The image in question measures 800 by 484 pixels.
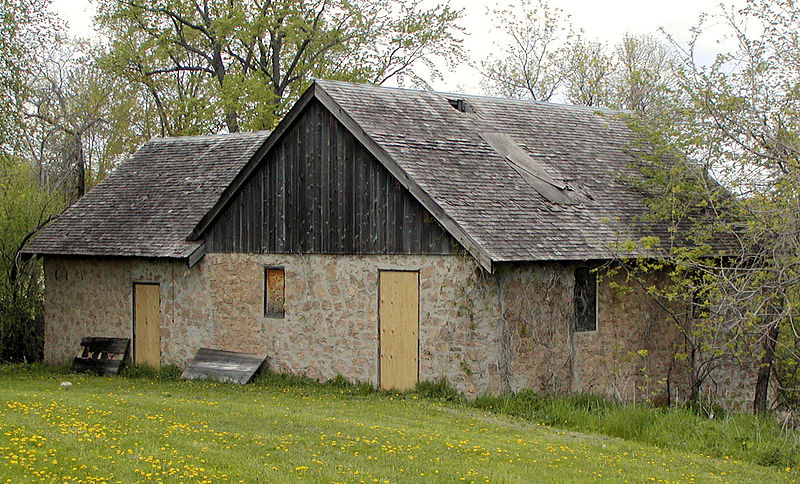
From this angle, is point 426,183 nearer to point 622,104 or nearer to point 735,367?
point 735,367

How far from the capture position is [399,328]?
715 inches

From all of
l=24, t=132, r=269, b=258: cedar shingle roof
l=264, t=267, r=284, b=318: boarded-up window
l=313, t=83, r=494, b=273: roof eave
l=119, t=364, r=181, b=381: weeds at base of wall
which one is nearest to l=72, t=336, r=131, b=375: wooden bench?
l=119, t=364, r=181, b=381: weeds at base of wall

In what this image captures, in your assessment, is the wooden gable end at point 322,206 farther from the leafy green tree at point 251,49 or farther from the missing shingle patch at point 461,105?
the leafy green tree at point 251,49

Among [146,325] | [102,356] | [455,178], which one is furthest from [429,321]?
[102,356]

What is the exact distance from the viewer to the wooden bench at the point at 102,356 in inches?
895

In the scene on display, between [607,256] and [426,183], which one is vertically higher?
[426,183]

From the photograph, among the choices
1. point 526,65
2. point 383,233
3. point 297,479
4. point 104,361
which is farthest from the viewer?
point 526,65

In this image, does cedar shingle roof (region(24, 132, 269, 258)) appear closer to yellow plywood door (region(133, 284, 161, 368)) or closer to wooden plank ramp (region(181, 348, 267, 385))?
yellow plywood door (region(133, 284, 161, 368))

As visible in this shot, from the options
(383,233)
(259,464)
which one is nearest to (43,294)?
(383,233)

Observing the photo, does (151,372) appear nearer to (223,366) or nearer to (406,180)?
(223,366)

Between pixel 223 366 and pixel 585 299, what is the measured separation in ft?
25.7

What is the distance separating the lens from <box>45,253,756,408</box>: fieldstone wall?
56.3ft

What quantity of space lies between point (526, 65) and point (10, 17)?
22.6 meters

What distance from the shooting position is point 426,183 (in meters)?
17.7
